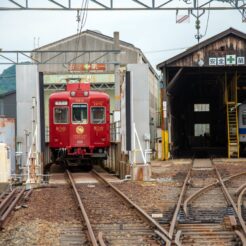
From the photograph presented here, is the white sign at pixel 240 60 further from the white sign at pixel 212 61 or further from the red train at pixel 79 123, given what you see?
the red train at pixel 79 123

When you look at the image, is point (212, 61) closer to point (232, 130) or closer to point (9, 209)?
point (232, 130)

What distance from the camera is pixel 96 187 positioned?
644 inches

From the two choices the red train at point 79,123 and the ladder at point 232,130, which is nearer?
the red train at point 79,123

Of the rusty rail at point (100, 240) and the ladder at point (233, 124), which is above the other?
the ladder at point (233, 124)

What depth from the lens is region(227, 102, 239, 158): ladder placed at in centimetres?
3266

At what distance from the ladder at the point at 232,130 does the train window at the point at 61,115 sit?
41.9ft

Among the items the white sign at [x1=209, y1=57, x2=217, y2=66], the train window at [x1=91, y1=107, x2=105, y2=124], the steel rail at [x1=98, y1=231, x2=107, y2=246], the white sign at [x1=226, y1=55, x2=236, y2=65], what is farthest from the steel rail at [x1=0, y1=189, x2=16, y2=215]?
the white sign at [x1=226, y1=55, x2=236, y2=65]

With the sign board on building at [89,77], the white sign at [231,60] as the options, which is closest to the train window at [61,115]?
the white sign at [231,60]

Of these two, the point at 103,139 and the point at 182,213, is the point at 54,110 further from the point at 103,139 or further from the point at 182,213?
the point at 182,213

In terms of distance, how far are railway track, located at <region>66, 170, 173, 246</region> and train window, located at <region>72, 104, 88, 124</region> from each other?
8.85m

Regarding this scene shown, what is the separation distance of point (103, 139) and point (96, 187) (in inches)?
256

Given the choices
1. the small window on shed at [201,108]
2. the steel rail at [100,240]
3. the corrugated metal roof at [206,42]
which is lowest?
the steel rail at [100,240]

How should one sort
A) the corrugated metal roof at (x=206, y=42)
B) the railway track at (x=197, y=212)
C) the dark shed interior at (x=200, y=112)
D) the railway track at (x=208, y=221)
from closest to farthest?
1. the railway track at (x=208, y=221)
2. the railway track at (x=197, y=212)
3. the corrugated metal roof at (x=206, y=42)
4. the dark shed interior at (x=200, y=112)

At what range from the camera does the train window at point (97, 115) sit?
74.5 feet
